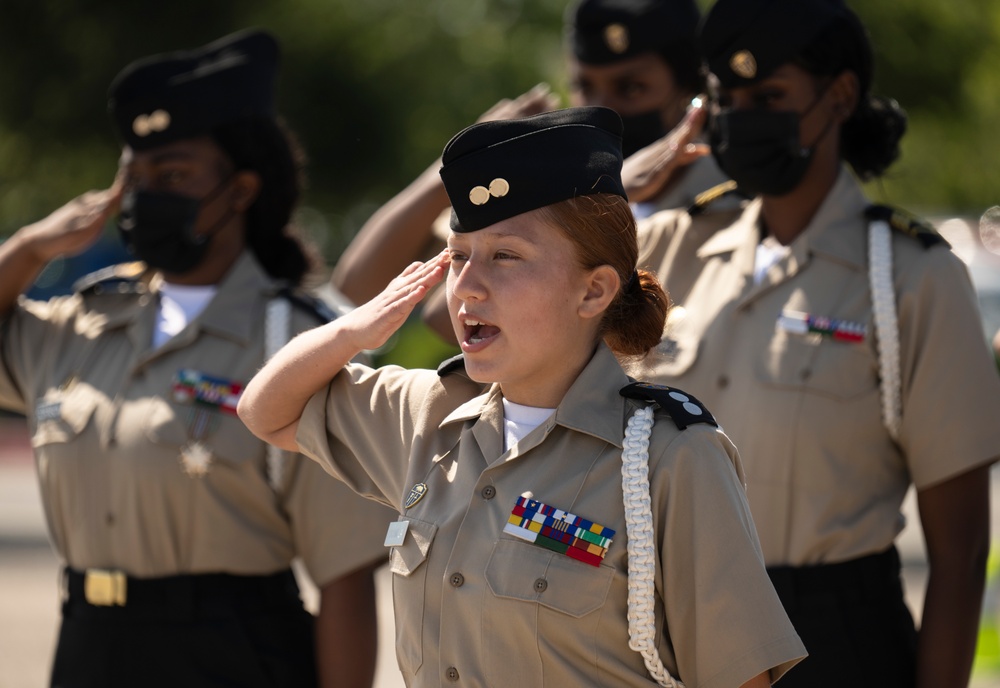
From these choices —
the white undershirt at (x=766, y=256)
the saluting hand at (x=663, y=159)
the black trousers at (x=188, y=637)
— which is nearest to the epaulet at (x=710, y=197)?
the saluting hand at (x=663, y=159)

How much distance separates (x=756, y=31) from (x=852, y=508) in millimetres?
1129

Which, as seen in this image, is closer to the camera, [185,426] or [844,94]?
[844,94]

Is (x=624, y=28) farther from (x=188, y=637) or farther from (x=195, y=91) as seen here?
(x=188, y=637)

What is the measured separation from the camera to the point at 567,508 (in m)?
2.43

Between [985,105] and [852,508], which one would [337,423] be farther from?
[985,105]

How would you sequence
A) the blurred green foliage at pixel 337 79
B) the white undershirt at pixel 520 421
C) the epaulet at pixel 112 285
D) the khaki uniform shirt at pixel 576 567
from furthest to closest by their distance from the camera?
the blurred green foliage at pixel 337 79 < the epaulet at pixel 112 285 < the white undershirt at pixel 520 421 < the khaki uniform shirt at pixel 576 567

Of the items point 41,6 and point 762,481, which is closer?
point 762,481

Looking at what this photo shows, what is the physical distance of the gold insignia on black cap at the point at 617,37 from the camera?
13.9 ft

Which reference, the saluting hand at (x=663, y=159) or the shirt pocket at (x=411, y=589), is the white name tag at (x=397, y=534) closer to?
the shirt pocket at (x=411, y=589)

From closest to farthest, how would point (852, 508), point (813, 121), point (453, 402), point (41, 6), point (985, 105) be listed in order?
point (453, 402)
point (852, 508)
point (813, 121)
point (985, 105)
point (41, 6)

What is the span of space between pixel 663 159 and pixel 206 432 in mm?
1362

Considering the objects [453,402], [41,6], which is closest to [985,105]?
[41,6]

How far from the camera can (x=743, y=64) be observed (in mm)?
3465

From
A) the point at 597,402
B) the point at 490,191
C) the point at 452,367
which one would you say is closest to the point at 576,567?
the point at 597,402
